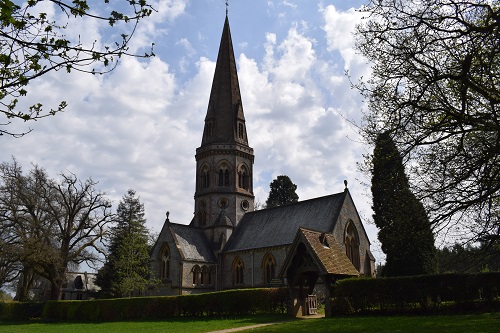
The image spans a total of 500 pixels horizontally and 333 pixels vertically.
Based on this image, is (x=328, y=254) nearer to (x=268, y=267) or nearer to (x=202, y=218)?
(x=268, y=267)

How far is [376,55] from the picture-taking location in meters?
13.7

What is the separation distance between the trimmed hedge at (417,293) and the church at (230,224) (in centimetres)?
821

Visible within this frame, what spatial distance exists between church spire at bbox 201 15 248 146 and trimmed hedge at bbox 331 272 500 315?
29.9 meters

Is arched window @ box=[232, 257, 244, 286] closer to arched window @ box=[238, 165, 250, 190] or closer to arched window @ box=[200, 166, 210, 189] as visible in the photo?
arched window @ box=[238, 165, 250, 190]

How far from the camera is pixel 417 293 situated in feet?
57.8

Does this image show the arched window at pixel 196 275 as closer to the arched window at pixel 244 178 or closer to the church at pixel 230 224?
the church at pixel 230 224

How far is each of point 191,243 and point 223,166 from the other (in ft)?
29.1

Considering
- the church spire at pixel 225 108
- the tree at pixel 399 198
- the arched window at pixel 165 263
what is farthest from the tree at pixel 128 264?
the tree at pixel 399 198

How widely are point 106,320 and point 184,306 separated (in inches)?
268

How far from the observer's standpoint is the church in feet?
121

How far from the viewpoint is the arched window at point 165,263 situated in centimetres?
4178

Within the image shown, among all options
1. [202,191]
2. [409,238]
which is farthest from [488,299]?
[202,191]

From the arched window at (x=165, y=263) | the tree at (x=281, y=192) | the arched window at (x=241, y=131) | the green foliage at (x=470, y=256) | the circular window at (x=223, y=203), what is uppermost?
the arched window at (x=241, y=131)

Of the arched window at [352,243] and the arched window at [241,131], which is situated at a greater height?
the arched window at [241,131]
